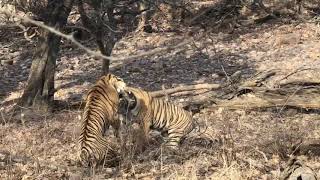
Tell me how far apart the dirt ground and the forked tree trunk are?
0.37m

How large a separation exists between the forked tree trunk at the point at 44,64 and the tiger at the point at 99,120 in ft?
9.33

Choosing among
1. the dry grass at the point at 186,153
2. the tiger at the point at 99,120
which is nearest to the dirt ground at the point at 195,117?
the dry grass at the point at 186,153

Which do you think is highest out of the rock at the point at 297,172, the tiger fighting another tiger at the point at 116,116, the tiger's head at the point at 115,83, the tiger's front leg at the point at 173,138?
the tiger's head at the point at 115,83

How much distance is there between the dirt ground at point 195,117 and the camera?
215 inches

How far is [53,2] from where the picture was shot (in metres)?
9.05

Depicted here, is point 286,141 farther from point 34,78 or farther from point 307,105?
point 34,78

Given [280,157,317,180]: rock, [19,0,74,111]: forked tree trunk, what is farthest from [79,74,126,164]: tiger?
[19,0,74,111]: forked tree trunk

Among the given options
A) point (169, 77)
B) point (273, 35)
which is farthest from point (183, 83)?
point (273, 35)

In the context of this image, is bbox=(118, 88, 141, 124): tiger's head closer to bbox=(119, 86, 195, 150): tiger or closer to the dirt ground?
bbox=(119, 86, 195, 150): tiger

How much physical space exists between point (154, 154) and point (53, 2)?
13.2ft

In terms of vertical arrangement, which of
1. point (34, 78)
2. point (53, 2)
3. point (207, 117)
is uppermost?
point (53, 2)

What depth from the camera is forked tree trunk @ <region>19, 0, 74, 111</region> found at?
8.93m

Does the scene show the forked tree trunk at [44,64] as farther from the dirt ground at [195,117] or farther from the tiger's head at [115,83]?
the tiger's head at [115,83]

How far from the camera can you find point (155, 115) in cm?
688
